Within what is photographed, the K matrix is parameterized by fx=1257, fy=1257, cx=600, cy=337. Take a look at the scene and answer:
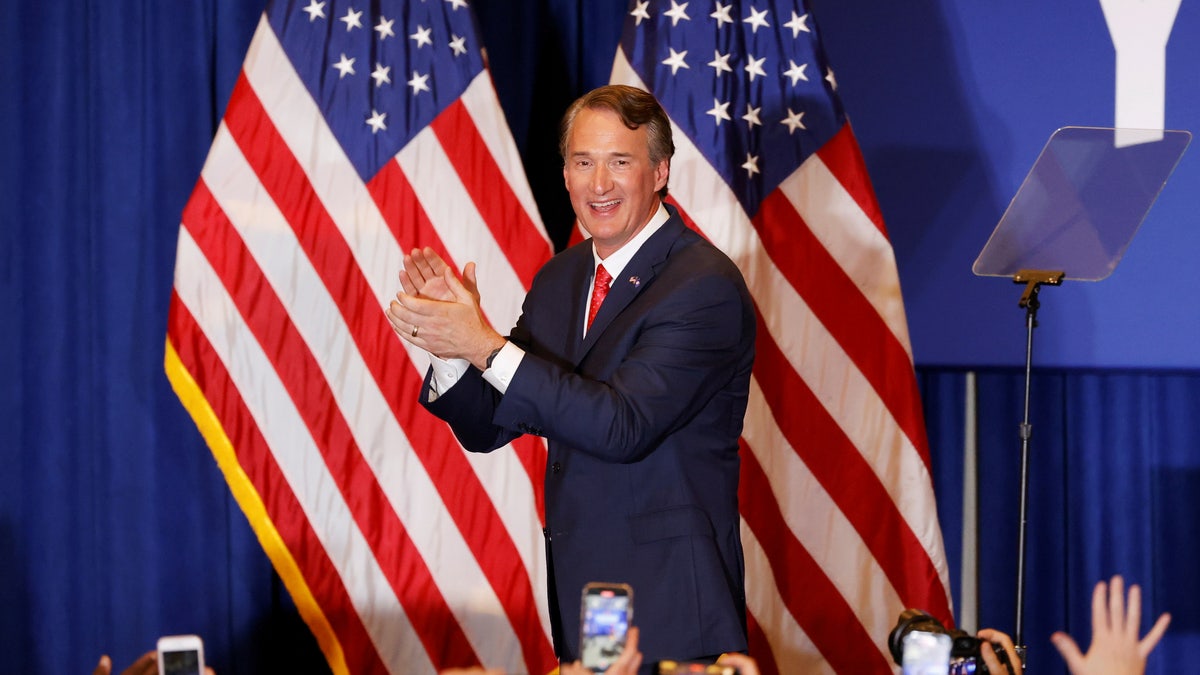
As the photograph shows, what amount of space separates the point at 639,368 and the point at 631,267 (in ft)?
0.79

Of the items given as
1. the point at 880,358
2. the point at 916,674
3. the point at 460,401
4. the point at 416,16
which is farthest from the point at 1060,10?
the point at 916,674

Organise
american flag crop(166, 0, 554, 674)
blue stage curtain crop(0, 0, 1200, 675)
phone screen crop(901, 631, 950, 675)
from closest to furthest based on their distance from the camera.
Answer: phone screen crop(901, 631, 950, 675) → american flag crop(166, 0, 554, 674) → blue stage curtain crop(0, 0, 1200, 675)

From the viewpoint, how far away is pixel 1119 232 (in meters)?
3.11

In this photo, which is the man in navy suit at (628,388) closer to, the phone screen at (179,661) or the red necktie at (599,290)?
the red necktie at (599,290)

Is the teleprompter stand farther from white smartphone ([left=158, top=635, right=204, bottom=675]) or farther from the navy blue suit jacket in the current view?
white smartphone ([left=158, top=635, right=204, bottom=675])

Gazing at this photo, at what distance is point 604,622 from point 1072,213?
2242 millimetres

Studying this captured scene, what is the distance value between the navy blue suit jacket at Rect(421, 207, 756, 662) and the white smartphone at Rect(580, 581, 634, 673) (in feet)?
2.14

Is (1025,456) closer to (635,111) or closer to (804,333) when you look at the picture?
(804,333)

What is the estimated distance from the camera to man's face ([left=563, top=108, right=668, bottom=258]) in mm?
2174

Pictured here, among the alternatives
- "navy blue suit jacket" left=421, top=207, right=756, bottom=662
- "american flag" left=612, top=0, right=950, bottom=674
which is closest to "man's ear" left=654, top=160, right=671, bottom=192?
"navy blue suit jacket" left=421, top=207, right=756, bottom=662

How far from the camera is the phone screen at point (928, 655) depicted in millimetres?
1172

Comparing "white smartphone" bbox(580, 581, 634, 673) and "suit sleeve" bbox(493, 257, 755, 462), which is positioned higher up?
"suit sleeve" bbox(493, 257, 755, 462)

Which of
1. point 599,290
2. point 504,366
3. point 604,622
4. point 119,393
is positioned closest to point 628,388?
point 504,366

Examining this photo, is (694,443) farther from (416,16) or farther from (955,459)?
(955,459)
